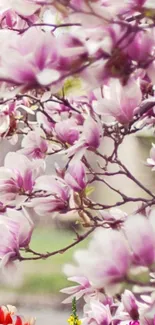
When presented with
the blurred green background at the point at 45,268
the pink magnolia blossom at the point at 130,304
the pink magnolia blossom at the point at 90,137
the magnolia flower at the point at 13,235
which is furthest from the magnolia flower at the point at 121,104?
the blurred green background at the point at 45,268

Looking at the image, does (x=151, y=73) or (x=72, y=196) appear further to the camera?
(x=72, y=196)

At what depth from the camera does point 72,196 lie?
60 centimetres

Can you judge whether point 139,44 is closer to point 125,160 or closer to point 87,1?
point 87,1

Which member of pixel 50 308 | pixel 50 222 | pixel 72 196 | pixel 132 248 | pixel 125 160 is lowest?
pixel 50 308

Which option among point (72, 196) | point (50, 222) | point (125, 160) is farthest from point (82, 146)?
point (50, 222)

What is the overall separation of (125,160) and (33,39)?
74.5 inches

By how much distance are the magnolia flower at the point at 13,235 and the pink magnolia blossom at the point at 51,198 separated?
0.03m

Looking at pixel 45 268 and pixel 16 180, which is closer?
pixel 16 180

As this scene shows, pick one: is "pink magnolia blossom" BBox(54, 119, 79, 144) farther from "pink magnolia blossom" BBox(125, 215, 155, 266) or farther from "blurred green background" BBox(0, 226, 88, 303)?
"blurred green background" BBox(0, 226, 88, 303)

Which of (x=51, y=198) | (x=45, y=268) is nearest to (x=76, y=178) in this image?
(x=51, y=198)

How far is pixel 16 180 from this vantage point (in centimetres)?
60

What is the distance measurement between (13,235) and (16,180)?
3.4 inches

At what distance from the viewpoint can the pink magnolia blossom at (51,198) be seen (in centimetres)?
56

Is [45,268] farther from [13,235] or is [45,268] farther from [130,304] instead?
[13,235]
